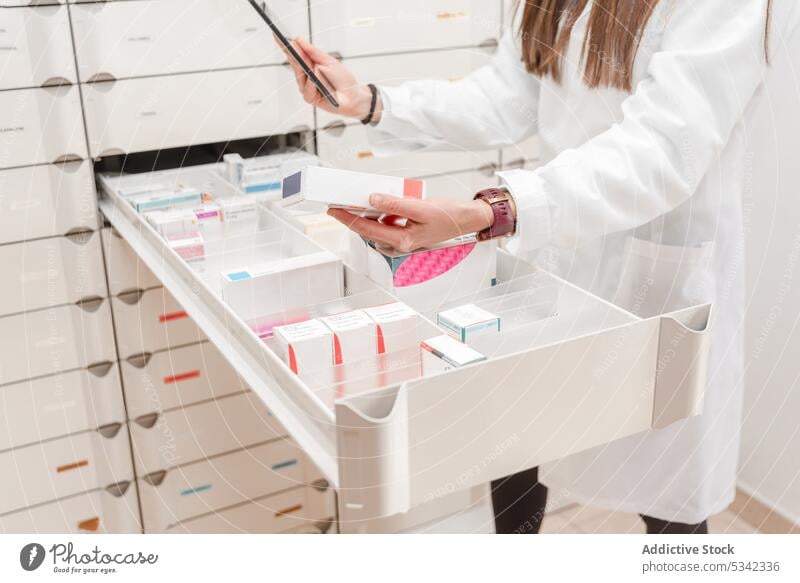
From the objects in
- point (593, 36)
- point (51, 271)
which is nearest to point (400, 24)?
point (593, 36)

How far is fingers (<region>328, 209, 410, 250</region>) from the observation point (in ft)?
3.38

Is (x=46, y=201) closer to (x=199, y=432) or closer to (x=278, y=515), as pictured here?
(x=199, y=432)

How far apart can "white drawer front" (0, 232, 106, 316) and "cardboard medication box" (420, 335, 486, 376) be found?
0.88m

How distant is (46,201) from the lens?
155 cm

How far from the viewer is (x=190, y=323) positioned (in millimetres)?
1770

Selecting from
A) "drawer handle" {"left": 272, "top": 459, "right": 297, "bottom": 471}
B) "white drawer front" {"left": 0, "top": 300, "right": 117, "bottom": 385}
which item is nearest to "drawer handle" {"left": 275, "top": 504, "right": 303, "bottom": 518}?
"drawer handle" {"left": 272, "top": 459, "right": 297, "bottom": 471}

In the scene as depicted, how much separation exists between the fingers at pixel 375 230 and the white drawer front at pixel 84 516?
3.36 feet

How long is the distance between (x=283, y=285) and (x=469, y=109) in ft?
1.66

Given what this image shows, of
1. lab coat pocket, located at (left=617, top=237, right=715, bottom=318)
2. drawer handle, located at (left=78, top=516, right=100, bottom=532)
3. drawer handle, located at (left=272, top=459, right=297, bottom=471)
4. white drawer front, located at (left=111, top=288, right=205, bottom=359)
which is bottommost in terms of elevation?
drawer handle, located at (left=78, top=516, right=100, bottom=532)

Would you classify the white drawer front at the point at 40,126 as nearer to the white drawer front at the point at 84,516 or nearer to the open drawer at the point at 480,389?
the open drawer at the point at 480,389

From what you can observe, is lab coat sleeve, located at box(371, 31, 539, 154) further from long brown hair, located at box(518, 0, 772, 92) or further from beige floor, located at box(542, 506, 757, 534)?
beige floor, located at box(542, 506, 757, 534)

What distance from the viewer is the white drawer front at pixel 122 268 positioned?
162 cm

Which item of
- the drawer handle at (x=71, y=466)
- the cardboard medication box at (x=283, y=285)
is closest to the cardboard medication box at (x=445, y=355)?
the cardboard medication box at (x=283, y=285)

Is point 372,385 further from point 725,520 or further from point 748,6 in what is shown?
point 725,520
